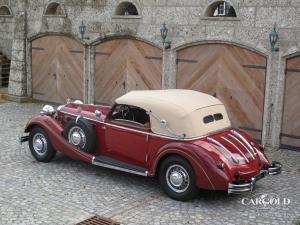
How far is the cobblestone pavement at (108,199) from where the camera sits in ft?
24.6

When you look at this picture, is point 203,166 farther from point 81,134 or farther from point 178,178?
point 81,134

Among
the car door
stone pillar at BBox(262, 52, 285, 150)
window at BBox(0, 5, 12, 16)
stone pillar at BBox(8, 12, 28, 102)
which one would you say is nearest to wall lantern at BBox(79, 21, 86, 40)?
stone pillar at BBox(8, 12, 28, 102)

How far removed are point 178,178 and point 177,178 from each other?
0.02 meters

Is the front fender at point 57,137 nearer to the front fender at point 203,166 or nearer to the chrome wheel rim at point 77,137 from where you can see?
the chrome wheel rim at point 77,137

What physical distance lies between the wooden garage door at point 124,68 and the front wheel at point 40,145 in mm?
4544

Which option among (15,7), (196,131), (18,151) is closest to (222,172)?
(196,131)

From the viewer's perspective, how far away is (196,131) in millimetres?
8258

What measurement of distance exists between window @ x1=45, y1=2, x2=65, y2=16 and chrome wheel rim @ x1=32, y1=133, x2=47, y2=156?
6948mm

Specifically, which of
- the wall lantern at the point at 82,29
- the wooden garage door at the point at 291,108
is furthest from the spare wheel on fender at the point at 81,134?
the wall lantern at the point at 82,29

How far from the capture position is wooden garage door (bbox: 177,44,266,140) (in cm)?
1177

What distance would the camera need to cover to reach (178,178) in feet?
26.7

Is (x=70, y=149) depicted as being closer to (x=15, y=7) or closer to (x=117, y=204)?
(x=117, y=204)

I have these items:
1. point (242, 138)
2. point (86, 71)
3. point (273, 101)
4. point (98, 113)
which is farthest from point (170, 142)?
point (86, 71)

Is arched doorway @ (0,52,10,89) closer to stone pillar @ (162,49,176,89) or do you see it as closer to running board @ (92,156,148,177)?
stone pillar @ (162,49,176,89)
